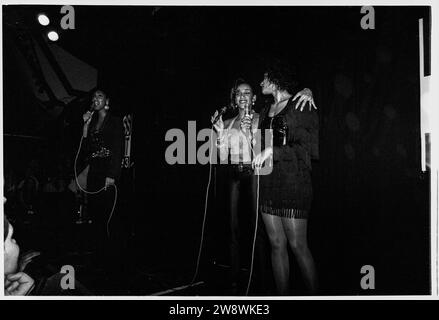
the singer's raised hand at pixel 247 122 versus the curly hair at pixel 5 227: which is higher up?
the singer's raised hand at pixel 247 122

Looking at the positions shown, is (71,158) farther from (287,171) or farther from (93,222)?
(287,171)

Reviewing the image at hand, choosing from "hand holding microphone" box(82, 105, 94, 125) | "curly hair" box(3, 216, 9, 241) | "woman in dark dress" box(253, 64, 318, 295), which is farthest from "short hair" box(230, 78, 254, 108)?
"curly hair" box(3, 216, 9, 241)

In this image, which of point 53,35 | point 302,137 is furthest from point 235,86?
point 53,35

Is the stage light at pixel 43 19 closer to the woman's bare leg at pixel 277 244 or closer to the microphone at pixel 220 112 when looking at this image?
the microphone at pixel 220 112

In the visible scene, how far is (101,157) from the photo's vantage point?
235 cm

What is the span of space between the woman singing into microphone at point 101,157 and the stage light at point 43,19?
536 mm

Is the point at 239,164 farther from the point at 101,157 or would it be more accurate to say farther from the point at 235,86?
the point at 101,157

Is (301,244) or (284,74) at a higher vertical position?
(284,74)

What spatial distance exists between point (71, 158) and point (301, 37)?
1.61 m

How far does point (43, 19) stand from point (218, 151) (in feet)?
4.50

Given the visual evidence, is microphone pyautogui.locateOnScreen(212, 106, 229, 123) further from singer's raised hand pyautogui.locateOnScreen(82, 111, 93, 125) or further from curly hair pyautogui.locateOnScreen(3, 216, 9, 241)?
curly hair pyautogui.locateOnScreen(3, 216, 9, 241)

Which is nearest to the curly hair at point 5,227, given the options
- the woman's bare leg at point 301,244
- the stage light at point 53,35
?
the stage light at point 53,35

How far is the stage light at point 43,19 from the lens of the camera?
2324mm
